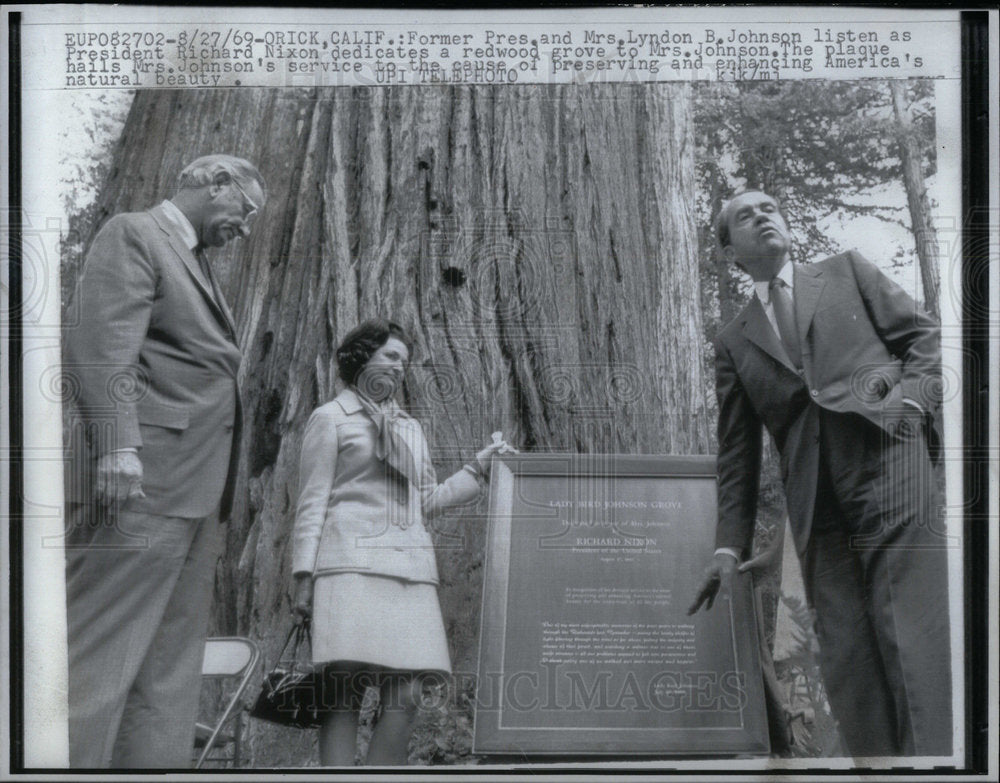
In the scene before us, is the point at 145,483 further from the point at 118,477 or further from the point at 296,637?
the point at 296,637

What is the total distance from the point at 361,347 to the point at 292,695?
149 centimetres

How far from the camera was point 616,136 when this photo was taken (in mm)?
6016

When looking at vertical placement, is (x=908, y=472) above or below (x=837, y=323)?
below

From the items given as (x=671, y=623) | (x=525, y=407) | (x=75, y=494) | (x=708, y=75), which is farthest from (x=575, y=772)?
(x=708, y=75)

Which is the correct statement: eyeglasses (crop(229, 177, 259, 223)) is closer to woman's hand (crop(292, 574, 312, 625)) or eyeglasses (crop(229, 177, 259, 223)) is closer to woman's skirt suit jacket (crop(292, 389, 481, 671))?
woman's skirt suit jacket (crop(292, 389, 481, 671))

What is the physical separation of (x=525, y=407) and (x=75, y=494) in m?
1.94

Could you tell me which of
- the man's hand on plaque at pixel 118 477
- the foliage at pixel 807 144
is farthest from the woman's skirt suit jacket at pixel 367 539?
the foliage at pixel 807 144

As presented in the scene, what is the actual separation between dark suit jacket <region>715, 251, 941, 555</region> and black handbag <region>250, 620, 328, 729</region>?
1.80 meters

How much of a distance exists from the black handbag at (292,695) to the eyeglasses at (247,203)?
180 cm

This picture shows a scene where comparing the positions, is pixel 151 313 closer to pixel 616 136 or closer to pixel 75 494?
pixel 75 494

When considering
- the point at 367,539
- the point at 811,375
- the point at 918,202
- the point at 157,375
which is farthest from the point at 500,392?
the point at 918,202

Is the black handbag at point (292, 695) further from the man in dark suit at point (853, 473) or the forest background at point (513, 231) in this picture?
the man in dark suit at point (853, 473)

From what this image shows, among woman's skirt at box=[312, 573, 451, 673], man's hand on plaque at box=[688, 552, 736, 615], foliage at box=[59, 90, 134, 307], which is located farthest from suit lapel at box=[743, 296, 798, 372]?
foliage at box=[59, 90, 134, 307]

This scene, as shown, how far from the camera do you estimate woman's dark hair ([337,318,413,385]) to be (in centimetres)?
586
